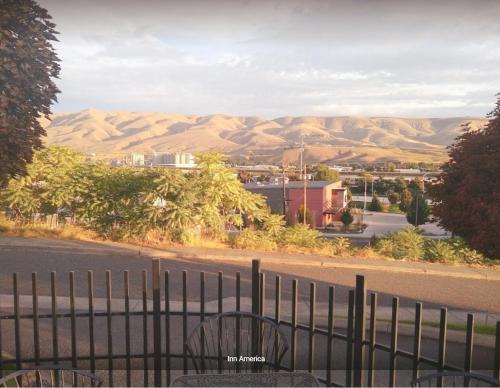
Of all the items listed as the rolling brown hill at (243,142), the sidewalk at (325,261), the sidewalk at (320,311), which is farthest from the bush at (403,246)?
the rolling brown hill at (243,142)

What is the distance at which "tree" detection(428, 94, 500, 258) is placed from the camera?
22.4 ft

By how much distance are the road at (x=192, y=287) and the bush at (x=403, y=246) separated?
2016 mm

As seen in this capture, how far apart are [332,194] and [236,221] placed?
35.5 m

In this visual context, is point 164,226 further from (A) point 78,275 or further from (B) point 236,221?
(A) point 78,275

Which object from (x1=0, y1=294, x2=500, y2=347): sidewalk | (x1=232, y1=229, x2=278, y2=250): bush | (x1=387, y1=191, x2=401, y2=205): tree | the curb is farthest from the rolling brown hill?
(x1=0, y1=294, x2=500, y2=347): sidewalk

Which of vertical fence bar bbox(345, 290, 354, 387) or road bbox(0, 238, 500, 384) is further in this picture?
road bbox(0, 238, 500, 384)

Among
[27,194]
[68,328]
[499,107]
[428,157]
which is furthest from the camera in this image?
[428,157]

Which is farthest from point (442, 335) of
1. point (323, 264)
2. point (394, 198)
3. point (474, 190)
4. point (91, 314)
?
point (394, 198)

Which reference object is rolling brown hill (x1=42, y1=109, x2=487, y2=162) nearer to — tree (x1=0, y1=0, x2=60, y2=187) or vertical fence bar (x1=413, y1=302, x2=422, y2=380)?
tree (x1=0, y1=0, x2=60, y2=187)

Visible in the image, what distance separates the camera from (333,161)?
12838cm

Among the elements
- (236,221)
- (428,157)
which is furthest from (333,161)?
(236,221)

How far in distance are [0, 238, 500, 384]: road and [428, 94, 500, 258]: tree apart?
116cm

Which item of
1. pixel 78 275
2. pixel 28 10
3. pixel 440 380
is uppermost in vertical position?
pixel 28 10

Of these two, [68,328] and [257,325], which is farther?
[68,328]
